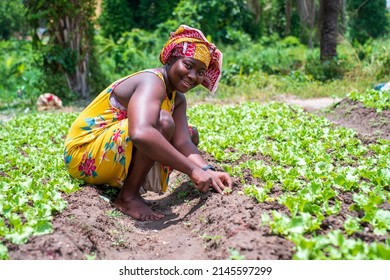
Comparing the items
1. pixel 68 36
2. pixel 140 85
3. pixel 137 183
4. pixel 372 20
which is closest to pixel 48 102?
pixel 68 36

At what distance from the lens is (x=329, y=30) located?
535 inches

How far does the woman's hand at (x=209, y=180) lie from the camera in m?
3.61

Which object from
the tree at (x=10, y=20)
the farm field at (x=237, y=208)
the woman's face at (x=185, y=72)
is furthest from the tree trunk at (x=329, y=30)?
the tree at (x=10, y=20)

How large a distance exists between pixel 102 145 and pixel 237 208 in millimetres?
1273

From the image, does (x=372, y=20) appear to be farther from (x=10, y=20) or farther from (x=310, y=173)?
(x=310, y=173)

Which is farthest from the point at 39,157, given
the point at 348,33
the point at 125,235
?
the point at 348,33

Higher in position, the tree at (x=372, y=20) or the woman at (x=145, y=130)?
the woman at (x=145, y=130)

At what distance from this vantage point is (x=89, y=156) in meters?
4.04

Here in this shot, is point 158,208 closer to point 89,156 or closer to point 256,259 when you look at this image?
point 89,156

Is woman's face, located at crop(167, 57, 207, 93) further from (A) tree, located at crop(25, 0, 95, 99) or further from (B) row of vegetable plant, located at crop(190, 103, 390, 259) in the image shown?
(A) tree, located at crop(25, 0, 95, 99)

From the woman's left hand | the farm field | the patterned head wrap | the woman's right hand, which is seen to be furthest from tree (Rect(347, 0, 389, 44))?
the woman's right hand

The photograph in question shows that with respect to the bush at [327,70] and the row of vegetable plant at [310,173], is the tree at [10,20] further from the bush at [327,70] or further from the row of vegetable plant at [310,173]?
the row of vegetable plant at [310,173]

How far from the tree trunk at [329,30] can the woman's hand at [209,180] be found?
10527mm

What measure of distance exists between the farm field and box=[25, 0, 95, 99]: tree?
602 centimetres
